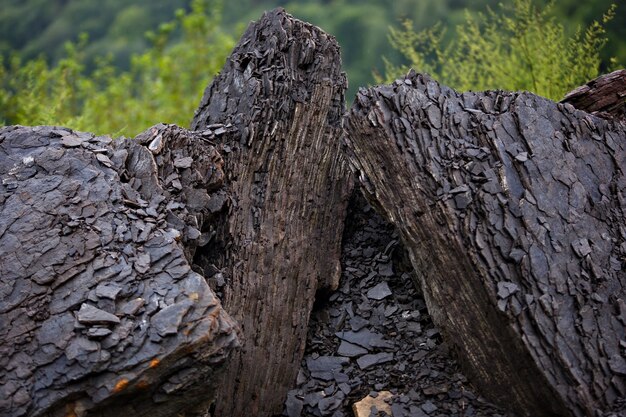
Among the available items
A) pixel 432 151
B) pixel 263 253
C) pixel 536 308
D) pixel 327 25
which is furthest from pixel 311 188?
pixel 327 25

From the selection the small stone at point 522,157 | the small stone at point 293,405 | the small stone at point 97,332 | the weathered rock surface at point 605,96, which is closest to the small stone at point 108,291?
the small stone at point 97,332

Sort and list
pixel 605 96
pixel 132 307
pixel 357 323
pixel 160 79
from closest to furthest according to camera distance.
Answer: pixel 132 307 → pixel 357 323 → pixel 605 96 → pixel 160 79

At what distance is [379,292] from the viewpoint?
174 inches

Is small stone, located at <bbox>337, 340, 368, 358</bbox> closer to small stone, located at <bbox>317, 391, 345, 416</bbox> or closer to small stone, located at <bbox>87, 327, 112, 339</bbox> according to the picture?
small stone, located at <bbox>317, 391, 345, 416</bbox>

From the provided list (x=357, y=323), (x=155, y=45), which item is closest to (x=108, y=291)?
(x=357, y=323)

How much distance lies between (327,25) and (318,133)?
14870 mm

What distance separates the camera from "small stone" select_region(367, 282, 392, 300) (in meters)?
4.39

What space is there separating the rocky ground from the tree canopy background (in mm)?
2739

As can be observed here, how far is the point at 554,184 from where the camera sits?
3.85m

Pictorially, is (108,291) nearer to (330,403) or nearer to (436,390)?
(330,403)

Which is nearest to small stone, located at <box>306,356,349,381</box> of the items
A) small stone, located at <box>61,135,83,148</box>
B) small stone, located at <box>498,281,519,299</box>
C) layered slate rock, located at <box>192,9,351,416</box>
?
layered slate rock, located at <box>192,9,351,416</box>

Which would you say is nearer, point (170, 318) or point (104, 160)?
point (170, 318)

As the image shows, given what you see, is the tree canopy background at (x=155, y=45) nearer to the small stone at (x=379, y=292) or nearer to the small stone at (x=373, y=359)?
the small stone at (x=379, y=292)

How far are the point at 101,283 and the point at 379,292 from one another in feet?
6.39
